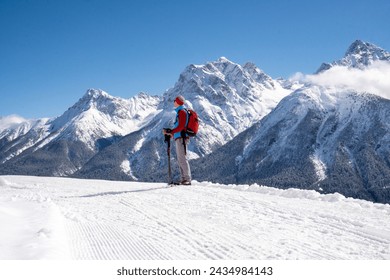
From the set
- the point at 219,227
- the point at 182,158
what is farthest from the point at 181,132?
the point at 219,227

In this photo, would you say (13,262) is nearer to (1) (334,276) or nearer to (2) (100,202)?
(1) (334,276)

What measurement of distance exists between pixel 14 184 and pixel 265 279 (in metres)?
19.1

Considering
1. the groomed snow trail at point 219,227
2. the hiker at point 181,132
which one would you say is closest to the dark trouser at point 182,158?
the hiker at point 181,132

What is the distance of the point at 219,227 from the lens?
928 centimetres

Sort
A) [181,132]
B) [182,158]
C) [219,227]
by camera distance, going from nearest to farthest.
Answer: [219,227], [181,132], [182,158]

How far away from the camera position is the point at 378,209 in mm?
11086

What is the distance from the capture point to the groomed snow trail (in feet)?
23.9

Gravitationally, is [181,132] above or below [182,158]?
above

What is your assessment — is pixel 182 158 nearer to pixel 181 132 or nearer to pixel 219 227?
pixel 181 132

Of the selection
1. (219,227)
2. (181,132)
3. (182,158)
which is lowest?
(219,227)

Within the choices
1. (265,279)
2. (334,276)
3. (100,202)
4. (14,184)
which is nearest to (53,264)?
(265,279)

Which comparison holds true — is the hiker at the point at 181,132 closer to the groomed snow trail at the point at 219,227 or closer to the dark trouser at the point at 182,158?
the dark trouser at the point at 182,158

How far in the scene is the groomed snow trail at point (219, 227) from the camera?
7.27 metres

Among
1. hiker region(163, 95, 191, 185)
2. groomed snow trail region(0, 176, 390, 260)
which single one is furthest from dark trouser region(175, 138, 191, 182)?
groomed snow trail region(0, 176, 390, 260)
